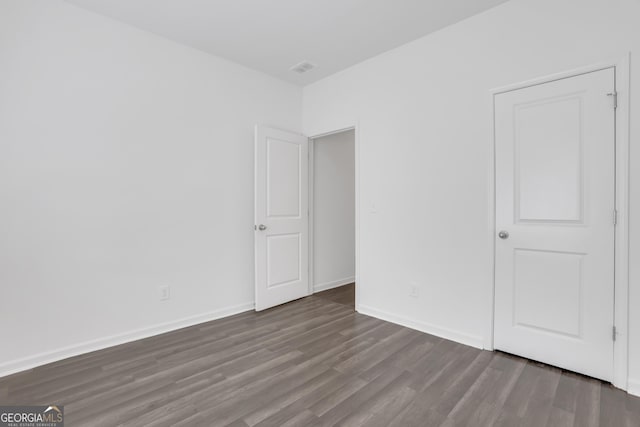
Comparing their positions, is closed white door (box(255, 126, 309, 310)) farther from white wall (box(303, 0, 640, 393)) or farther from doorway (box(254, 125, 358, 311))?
white wall (box(303, 0, 640, 393))

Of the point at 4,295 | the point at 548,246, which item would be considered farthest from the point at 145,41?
the point at 548,246

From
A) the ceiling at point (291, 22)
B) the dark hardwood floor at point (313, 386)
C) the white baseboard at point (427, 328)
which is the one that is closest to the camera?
the dark hardwood floor at point (313, 386)

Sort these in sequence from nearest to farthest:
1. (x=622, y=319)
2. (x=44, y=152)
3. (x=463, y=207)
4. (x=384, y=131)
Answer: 1. (x=622, y=319)
2. (x=44, y=152)
3. (x=463, y=207)
4. (x=384, y=131)

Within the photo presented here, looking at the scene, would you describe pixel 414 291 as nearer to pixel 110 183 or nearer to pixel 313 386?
pixel 313 386

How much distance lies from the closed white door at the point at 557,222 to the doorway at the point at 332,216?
200 centimetres

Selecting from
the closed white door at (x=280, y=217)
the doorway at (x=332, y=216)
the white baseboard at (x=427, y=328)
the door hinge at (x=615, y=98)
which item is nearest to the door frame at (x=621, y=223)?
the door hinge at (x=615, y=98)

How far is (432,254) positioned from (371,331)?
92cm

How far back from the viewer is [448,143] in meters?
2.78

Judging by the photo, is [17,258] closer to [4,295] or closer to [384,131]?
[4,295]

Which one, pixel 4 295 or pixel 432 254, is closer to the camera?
pixel 4 295

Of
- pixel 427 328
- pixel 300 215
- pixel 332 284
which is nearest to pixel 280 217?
pixel 300 215

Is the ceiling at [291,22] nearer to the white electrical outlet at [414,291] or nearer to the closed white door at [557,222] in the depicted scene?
the closed white door at [557,222]

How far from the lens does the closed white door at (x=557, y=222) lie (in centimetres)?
208

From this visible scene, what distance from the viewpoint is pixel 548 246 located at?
7.52 feet
